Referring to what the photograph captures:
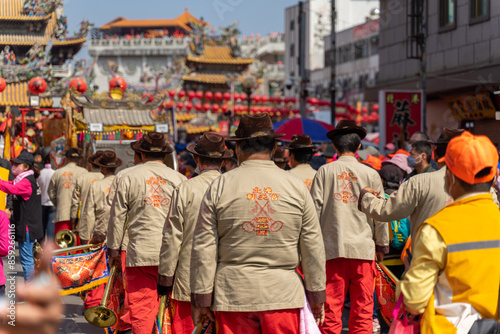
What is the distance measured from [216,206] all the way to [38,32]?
855 inches

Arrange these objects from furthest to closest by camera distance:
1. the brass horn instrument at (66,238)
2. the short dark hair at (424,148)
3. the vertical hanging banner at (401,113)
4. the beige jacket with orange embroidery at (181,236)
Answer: the vertical hanging banner at (401,113), the brass horn instrument at (66,238), the short dark hair at (424,148), the beige jacket with orange embroidery at (181,236)

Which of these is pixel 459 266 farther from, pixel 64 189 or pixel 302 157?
pixel 64 189

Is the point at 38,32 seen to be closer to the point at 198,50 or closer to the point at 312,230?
the point at 312,230

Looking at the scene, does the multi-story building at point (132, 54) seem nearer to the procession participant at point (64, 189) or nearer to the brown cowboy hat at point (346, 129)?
the procession participant at point (64, 189)

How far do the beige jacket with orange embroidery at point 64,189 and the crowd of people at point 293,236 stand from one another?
7.56ft

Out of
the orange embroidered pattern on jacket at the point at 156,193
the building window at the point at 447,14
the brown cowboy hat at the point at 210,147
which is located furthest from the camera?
the building window at the point at 447,14

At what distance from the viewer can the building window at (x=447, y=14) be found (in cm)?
1565

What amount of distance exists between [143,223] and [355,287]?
5.92ft

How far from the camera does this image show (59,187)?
9.88 m

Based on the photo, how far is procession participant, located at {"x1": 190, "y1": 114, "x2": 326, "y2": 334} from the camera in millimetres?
3906

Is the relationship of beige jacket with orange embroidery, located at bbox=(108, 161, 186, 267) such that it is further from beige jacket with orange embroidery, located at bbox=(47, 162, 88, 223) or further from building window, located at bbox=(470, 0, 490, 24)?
building window, located at bbox=(470, 0, 490, 24)

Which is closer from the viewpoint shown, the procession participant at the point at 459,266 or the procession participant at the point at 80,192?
the procession participant at the point at 459,266

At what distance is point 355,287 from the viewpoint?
19.2 ft

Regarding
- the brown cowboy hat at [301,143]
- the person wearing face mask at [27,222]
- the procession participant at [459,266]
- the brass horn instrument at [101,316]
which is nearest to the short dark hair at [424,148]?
the brown cowboy hat at [301,143]
